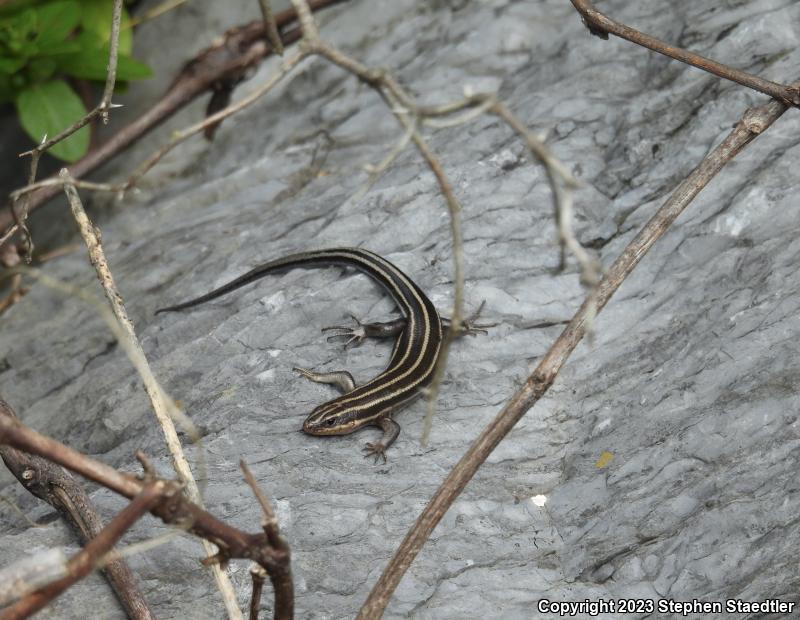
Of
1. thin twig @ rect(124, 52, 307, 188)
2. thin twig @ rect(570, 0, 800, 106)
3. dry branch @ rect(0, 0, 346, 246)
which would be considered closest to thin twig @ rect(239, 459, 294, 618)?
thin twig @ rect(124, 52, 307, 188)

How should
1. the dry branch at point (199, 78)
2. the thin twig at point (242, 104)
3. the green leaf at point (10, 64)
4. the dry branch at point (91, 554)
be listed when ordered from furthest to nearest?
the dry branch at point (199, 78) < the green leaf at point (10, 64) < the thin twig at point (242, 104) < the dry branch at point (91, 554)

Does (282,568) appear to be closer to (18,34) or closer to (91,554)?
→ (91,554)

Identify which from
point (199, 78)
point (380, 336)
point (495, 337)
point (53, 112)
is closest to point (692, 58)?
point (495, 337)

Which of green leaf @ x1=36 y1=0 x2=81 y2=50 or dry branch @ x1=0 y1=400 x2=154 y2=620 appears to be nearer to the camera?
dry branch @ x1=0 y1=400 x2=154 y2=620

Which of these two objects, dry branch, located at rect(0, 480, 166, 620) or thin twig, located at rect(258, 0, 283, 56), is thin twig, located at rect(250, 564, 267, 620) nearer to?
dry branch, located at rect(0, 480, 166, 620)

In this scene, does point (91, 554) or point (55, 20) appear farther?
point (55, 20)

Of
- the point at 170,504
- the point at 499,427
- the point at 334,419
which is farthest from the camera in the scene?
the point at 334,419

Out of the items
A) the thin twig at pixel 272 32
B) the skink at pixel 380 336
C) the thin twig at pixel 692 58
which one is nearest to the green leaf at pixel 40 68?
the skink at pixel 380 336

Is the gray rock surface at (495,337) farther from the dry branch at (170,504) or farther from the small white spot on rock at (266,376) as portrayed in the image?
the dry branch at (170,504)
